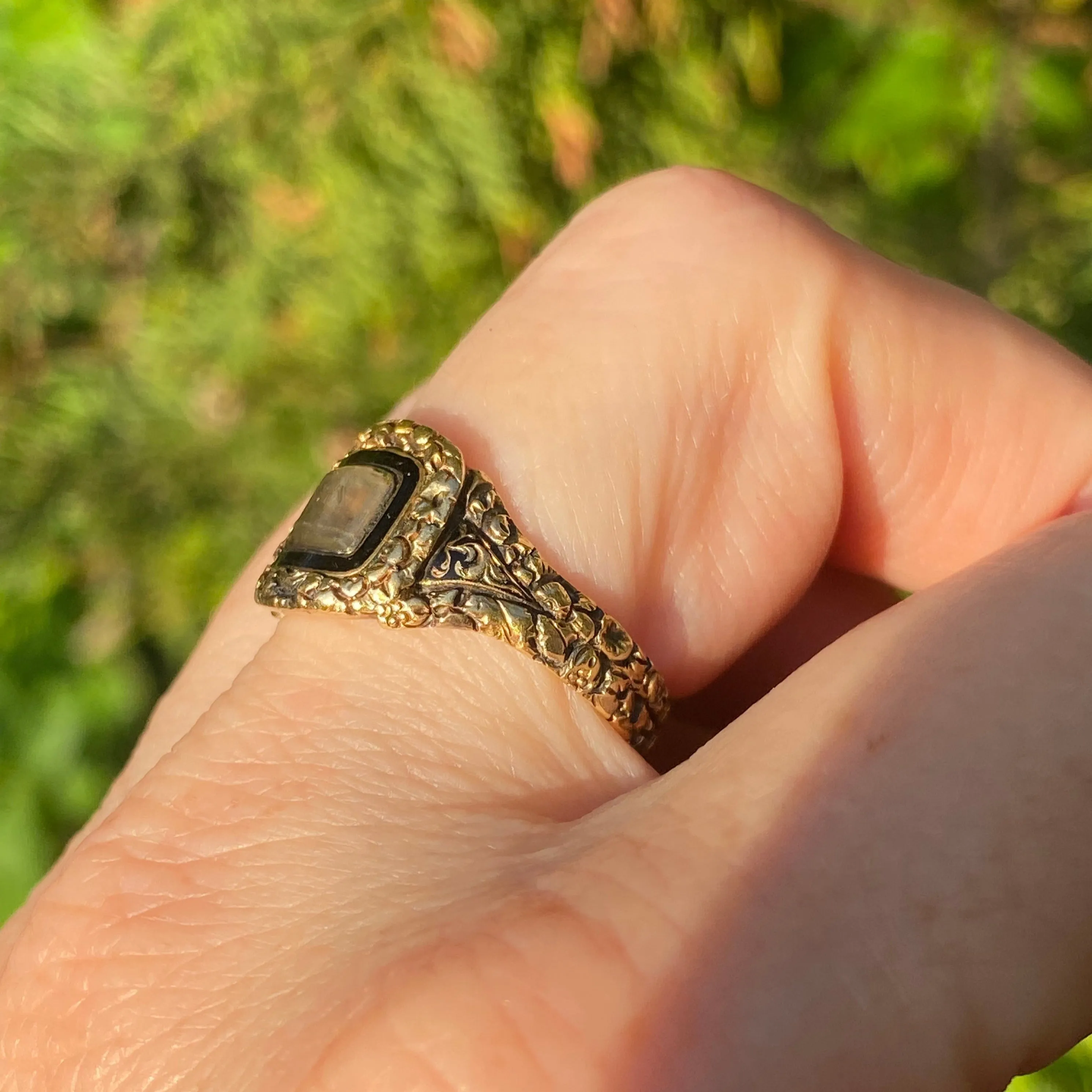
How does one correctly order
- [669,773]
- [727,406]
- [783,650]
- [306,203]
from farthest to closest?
[306,203] → [783,650] → [727,406] → [669,773]

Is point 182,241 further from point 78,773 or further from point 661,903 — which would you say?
point 661,903

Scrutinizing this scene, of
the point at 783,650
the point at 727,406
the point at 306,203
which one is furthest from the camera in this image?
the point at 306,203

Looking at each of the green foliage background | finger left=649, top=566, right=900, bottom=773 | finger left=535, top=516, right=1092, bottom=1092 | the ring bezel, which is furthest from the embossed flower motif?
the green foliage background

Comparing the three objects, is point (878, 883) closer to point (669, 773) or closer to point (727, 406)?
point (669, 773)

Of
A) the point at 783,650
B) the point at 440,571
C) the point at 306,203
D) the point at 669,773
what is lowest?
the point at 783,650

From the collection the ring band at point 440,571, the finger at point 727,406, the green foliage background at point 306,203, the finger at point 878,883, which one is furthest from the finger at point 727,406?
the green foliage background at point 306,203

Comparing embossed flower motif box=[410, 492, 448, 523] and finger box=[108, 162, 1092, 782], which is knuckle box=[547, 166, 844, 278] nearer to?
finger box=[108, 162, 1092, 782]

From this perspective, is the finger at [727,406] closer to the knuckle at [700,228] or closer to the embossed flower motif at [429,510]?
the knuckle at [700,228]

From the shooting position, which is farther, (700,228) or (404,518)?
(700,228)

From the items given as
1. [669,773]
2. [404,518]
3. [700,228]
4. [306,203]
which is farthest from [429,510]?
[306,203]
